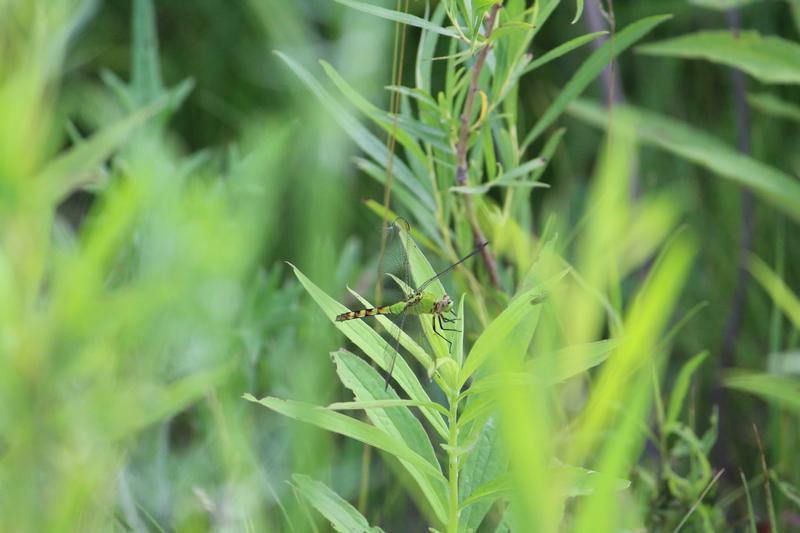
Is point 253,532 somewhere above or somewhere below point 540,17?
below

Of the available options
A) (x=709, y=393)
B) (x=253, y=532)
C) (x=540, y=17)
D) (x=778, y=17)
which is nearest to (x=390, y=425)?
(x=253, y=532)

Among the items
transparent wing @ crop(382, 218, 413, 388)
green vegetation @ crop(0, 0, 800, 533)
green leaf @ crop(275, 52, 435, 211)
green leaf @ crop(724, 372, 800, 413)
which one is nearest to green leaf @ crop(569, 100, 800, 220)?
green vegetation @ crop(0, 0, 800, 533)

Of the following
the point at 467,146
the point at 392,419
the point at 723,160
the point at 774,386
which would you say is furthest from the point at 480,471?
the point at 723,160

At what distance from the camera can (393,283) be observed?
73cm

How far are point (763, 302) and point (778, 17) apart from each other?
0.43m

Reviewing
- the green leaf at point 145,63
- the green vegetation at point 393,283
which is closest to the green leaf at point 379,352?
the green vegetation at point 393,283

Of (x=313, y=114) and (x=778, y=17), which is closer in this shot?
(x=313, y=114)

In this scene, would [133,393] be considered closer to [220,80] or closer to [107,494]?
[107,494]

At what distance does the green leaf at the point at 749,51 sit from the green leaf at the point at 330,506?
1.66ft

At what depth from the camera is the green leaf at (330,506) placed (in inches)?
18.0

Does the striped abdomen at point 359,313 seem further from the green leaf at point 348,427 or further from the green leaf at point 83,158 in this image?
the green leaf at point 83,158

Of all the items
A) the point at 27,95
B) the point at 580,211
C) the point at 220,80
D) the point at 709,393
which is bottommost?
the point at 709,393

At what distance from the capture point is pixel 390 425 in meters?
0.47

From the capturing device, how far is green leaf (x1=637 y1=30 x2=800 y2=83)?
2.64 ft
